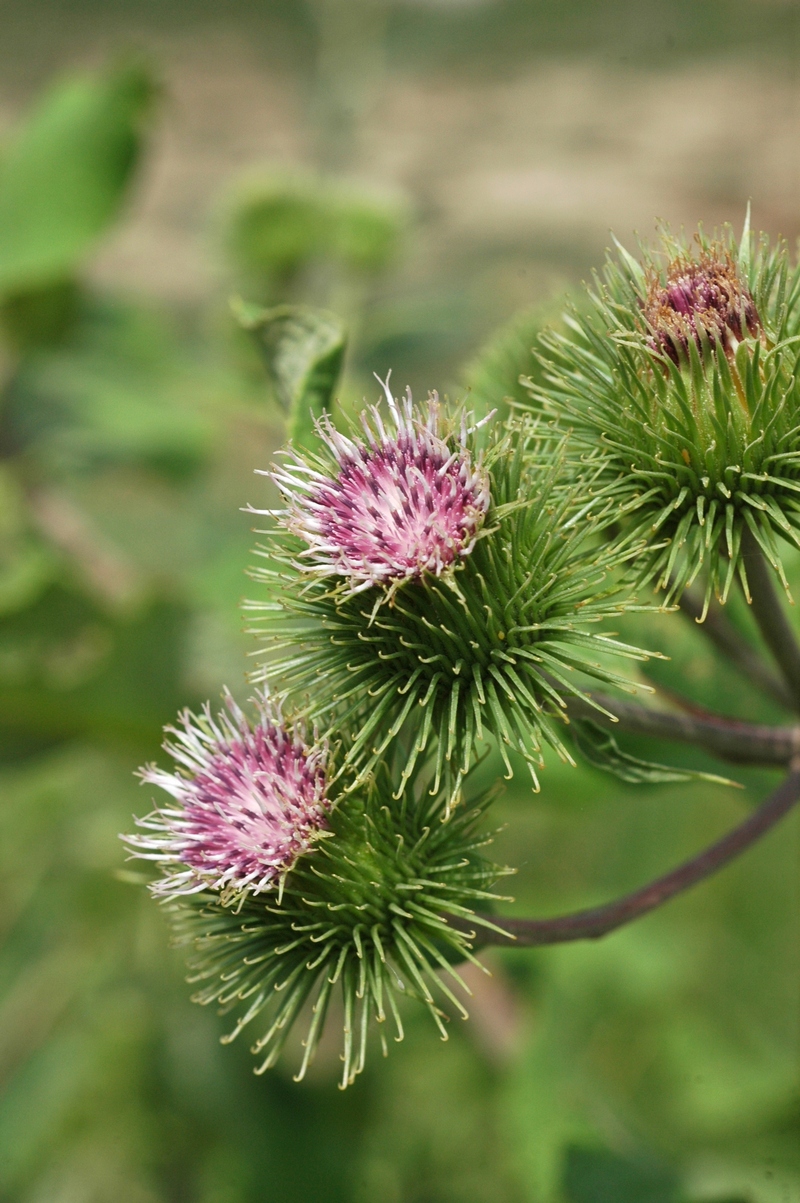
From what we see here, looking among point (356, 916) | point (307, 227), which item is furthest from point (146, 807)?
point (356, 916)

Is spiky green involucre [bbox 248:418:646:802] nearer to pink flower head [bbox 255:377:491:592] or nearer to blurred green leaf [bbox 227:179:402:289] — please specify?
pink flower head [bbox 255:377:491:592]

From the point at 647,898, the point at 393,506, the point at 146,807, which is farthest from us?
the point at 146,807

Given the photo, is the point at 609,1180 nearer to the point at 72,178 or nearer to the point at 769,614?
the point at 769,614

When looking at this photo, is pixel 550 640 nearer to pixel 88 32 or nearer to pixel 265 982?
pixel 265 982

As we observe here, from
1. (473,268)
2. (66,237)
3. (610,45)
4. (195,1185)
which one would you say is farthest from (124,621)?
(610,45)

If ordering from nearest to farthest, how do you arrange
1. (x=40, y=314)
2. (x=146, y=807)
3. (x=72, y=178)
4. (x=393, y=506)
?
(x=393, y=506) < (x=72, y=178) < (x=146, y=807) < (x=40, y=314)

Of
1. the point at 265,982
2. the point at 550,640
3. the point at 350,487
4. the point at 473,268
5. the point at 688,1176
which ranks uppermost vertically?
the point at 473,268
